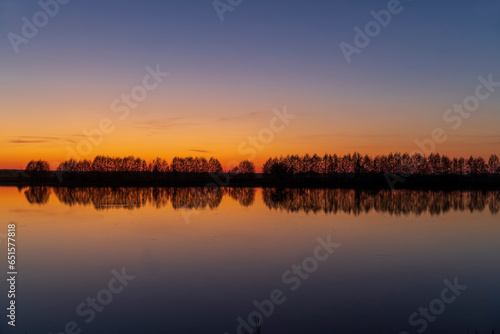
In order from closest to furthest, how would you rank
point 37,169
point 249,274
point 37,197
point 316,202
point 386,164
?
point 249,274 < point 316,202 < point 37,197 < point 37,169 < point 386,164

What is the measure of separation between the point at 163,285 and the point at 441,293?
6.51 meters

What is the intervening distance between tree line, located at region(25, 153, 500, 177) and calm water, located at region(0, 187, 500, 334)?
7468 centimetres

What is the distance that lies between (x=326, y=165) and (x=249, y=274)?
4329 inches

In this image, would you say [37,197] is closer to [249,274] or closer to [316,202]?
[316,202]

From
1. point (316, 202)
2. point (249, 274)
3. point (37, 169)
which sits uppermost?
point (37, 169)

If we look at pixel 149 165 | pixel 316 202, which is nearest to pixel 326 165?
pixel 149 165

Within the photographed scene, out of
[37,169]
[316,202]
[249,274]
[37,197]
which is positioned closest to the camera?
[249,274]

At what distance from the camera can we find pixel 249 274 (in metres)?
10.8

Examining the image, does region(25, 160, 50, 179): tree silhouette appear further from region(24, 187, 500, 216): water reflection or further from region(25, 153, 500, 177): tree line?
region(24, 187, 500, 216): water reflection

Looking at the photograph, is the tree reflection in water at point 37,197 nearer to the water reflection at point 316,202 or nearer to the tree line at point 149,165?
the water reflection at point 316,202

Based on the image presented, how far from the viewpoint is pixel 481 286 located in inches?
391

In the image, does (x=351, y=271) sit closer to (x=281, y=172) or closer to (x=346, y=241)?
(x=346, y=241)

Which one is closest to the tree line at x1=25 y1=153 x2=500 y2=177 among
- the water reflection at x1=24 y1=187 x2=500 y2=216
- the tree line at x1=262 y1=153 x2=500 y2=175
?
the tree line at x1=262 y1=153 x2=500 y2=175

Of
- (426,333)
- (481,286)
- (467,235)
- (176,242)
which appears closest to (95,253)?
(176,242)
